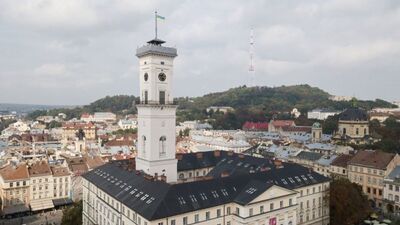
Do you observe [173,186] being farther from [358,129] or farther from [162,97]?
[358,129]

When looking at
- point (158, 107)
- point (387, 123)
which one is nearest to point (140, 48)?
point (158, 107)

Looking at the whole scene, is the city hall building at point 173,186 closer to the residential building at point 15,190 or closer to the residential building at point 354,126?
the residential building at point 15,190

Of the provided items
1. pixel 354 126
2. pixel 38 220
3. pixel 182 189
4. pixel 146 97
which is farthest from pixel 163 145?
pixel 354 126

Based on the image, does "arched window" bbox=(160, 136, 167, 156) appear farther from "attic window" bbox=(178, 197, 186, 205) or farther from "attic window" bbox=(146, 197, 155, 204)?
"attic window" bbox=(178, 197, 186, 205)

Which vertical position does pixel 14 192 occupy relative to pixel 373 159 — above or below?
below

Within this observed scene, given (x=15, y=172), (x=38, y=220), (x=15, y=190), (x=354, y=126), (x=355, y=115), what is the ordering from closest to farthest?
(x=38, y=220)
(x=15, y=190)
(x=15, y=172)
(x=354, y=126)
(x=355, y=115)

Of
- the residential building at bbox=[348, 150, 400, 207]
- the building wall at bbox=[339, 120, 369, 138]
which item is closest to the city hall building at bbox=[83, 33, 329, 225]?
the residential building at bbox=[348, 150, 400, 207]
